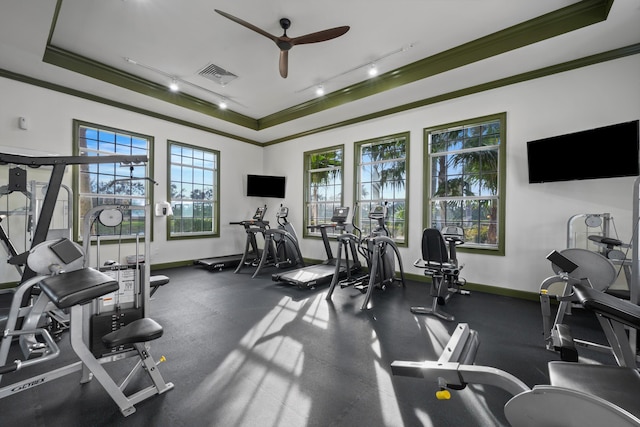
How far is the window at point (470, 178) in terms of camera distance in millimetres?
4453

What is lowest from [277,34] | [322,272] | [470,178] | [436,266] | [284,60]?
[322,272]

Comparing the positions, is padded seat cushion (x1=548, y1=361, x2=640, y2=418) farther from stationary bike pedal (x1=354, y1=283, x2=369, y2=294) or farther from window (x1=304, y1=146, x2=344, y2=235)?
window (x1=304, y1=146, x2=344, y2=235)

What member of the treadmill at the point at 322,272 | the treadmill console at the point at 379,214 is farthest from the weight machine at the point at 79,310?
the treadmill console at the point at 379,214

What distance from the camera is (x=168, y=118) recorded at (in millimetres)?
6086

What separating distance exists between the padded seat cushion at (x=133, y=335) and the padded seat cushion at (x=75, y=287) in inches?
15.5

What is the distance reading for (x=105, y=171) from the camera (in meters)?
5.34

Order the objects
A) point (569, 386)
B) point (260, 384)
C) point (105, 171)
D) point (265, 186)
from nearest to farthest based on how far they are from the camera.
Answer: point (569, 386), point (260, 384), point (105, 171), point (265, 186)

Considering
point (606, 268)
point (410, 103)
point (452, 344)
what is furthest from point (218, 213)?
point (606, 268)

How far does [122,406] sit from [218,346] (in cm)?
96

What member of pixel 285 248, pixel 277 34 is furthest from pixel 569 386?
pixel 285 248

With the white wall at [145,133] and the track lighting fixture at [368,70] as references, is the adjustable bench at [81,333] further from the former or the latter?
the track lighting fixture at [368,70]

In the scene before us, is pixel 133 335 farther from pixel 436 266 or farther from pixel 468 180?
pixel 468 180

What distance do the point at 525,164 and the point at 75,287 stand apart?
5321 mm

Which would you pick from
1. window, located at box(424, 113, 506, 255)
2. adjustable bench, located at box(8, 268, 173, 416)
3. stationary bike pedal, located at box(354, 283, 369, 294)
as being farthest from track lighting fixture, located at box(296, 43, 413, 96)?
adjustable bench, located at box(8, 268, 173, 416)
